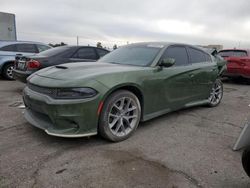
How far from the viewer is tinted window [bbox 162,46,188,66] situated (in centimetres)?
443

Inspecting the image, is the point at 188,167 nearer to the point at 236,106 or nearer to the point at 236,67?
the point at 236,106

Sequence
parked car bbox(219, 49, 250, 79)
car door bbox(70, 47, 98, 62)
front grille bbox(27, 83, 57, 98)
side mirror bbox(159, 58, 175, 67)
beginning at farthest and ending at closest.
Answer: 1. parked car bbox(219, 49, 250, 79)
2. car door bbox(70, 47, 98, 62)
3. side mirror bbox(159, 58, 175, 67)
4. front grille bbox(27, 83, 57, 98)

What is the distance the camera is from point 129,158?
301 cm

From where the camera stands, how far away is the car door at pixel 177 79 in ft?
13.7

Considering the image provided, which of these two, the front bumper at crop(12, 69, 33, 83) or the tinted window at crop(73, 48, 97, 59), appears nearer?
the front bumper at crop(12, 69, 33, 83)

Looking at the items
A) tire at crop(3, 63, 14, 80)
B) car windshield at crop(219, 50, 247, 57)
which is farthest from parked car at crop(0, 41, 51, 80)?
car windshield at crop(219, 50, 247, 57)

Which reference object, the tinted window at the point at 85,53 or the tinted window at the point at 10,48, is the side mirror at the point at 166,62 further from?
the tinted window at the point at 10,48

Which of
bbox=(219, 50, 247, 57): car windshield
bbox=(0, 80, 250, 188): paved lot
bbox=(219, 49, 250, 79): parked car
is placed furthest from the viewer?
bbox=(219, 50, 247, 57): car windshield

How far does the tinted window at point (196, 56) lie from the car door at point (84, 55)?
11.4ft

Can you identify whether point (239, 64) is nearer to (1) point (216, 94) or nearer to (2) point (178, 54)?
(1) point (216, 94)

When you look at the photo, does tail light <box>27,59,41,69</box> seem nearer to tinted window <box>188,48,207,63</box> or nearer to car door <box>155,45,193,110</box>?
car door <box>155,45,193,110</box>

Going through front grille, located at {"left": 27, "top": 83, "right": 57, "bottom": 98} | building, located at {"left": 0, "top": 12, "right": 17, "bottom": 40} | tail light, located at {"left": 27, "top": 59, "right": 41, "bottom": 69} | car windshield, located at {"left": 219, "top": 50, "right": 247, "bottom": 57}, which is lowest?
front grille, located at {"left": 27, "top": 83, "right": 57, "bottom": 98}

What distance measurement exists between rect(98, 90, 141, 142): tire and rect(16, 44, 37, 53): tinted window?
7.09 meters

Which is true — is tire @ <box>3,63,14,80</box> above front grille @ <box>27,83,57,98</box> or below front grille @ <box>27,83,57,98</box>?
below
